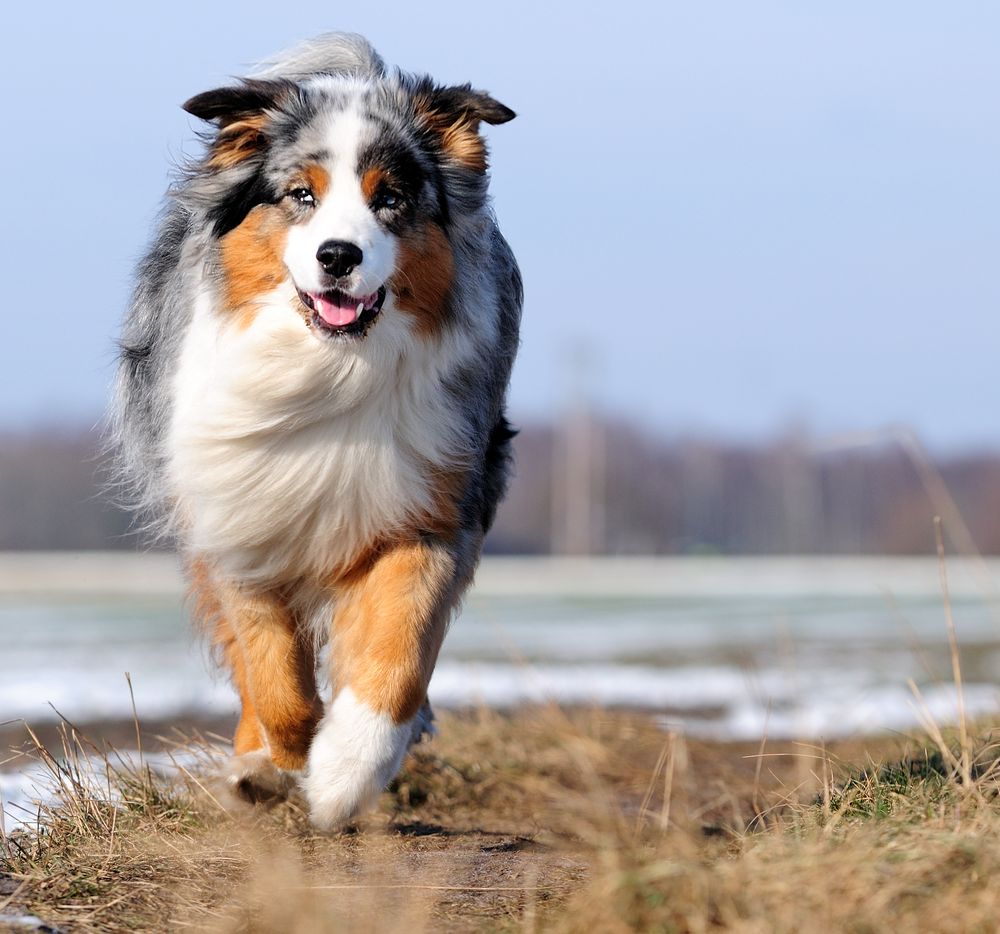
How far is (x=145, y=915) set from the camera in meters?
3.33

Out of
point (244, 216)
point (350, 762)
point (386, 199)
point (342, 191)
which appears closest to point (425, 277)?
point (386, 199)

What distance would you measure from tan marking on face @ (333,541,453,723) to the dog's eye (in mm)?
1212

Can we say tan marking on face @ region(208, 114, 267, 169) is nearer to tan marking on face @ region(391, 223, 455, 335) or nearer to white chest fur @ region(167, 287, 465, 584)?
white chest fur @ region(167, 287, 465, 584)

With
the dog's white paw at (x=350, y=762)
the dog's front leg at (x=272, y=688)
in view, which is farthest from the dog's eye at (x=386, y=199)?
the dog's white paw at (x=350, y=762)

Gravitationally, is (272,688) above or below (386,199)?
below

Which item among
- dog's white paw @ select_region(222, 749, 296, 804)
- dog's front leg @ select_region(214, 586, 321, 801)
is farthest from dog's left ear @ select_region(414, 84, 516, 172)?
dog's white paw @ select_region(222, 749, 296, 804)

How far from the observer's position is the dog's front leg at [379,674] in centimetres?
442

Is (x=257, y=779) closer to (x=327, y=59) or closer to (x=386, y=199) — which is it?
(x=386, y=199)

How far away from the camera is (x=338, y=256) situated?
4.35 meters

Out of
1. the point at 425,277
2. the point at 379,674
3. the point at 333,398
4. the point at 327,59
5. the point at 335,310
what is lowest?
the point at 379,674

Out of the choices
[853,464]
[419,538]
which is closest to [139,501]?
[419,538]

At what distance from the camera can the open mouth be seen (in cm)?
455

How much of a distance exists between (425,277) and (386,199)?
1.02 feet

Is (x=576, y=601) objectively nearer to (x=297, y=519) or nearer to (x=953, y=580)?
(x=953, y=580)
